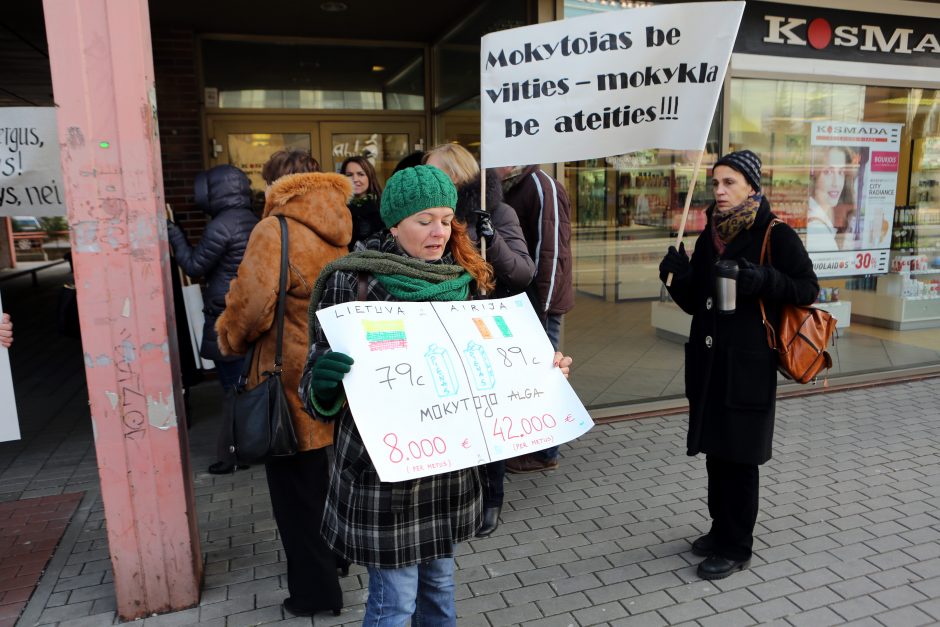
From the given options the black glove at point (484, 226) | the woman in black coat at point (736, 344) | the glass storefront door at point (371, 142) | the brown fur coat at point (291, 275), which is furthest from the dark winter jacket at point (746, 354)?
the glass storefront door at point (371, 142)

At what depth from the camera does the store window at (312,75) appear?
7020 mm

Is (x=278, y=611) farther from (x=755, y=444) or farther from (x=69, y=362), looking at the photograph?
(x=69, y=362)

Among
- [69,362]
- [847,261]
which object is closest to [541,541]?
[847,261]

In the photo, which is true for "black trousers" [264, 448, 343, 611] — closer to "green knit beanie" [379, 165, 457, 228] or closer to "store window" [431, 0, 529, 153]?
"green knit beanie" [379, 165, 457, 228]

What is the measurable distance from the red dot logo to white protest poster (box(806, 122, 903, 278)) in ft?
2.19

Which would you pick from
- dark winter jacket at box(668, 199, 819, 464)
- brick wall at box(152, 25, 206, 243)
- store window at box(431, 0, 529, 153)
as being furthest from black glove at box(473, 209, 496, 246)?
brick wall at box(152, 25, 206, 243)

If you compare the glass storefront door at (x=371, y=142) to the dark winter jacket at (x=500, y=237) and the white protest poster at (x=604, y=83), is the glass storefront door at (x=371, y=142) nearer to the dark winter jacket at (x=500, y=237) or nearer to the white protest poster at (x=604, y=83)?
the dark winter jacket at (x=500, y=237)

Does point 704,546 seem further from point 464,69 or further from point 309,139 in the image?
point 309,139

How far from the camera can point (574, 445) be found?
5039 millimetres

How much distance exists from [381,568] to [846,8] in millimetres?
6017


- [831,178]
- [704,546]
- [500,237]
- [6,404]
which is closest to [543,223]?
[500,237]

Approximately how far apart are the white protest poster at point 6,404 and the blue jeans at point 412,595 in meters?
1.75

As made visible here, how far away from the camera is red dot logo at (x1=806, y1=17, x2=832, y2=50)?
5.73m

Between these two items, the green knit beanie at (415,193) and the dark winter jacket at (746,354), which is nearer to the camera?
the green knit beanie at (415,193)
